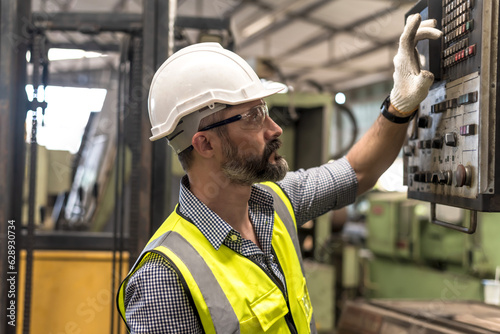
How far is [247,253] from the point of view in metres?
1.21

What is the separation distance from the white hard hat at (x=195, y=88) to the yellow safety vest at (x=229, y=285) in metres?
0.24

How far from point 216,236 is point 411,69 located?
65 centimetres

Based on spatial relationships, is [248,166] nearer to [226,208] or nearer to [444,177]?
[226,208]

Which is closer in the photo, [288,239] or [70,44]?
[288,239]

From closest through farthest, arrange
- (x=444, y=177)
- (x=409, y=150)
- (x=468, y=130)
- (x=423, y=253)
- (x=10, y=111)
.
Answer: (x=468, y=130) < (x=444, y=177) < (x=409, y=150) < (x=10, y=111) < (x=423, y=253)

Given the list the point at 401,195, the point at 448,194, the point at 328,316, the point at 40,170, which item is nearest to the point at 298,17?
the point at 401,195

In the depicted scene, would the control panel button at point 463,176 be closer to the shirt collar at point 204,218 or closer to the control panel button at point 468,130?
the control panel button at point 468,130

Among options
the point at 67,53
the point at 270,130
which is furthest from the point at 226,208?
the point at 67,53

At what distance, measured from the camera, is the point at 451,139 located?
1165mm

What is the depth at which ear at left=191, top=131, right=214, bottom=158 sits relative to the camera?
1.27m

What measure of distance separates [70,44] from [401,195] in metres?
3.84

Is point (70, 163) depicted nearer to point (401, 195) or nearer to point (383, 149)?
point (383, 149)

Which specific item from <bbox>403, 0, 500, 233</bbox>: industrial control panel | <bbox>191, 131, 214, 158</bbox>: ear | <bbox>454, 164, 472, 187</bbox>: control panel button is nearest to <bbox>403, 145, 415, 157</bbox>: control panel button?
<bbox>403, 0, 500, 233</bbox>: industrial control panel

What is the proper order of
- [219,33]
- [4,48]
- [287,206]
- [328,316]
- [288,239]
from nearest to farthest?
1. [288,239]
2. [287,206]
3. [4,48]
4. [219,33]
5. [328,316]
